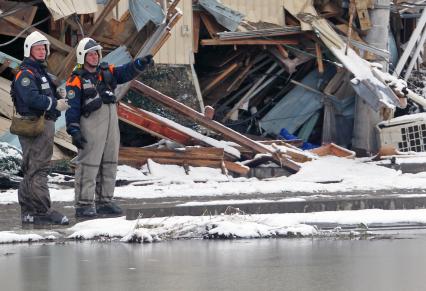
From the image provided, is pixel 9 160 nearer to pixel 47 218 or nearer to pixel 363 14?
pixel 47 218

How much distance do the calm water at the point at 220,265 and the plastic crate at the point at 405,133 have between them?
8.82m

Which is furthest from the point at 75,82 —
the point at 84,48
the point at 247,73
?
the point at 247,73

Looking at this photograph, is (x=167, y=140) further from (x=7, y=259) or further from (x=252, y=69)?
(x=7, y=259)

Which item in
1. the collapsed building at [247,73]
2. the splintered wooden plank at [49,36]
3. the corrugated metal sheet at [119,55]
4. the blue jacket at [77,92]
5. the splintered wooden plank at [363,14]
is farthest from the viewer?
the splintered wooden plank at [363,14]

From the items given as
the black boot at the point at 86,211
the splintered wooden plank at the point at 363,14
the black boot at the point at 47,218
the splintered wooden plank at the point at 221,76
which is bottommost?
the black boot at the point at 47,218

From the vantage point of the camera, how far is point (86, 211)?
1248 cm

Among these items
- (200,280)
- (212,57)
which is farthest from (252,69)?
(200,280)

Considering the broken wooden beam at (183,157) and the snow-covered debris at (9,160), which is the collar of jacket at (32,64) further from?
the broken wooden beam at (183,157)

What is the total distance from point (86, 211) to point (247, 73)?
28.9ft

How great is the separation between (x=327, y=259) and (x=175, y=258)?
4.13 feet

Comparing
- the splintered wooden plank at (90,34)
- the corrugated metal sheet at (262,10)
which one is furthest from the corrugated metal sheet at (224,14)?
the splintered wooden plank at (90,34)

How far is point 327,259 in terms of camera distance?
31.5 feet

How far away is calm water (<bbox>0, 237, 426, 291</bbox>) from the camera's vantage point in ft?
27.2

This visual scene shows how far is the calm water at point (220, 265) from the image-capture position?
327 inches
